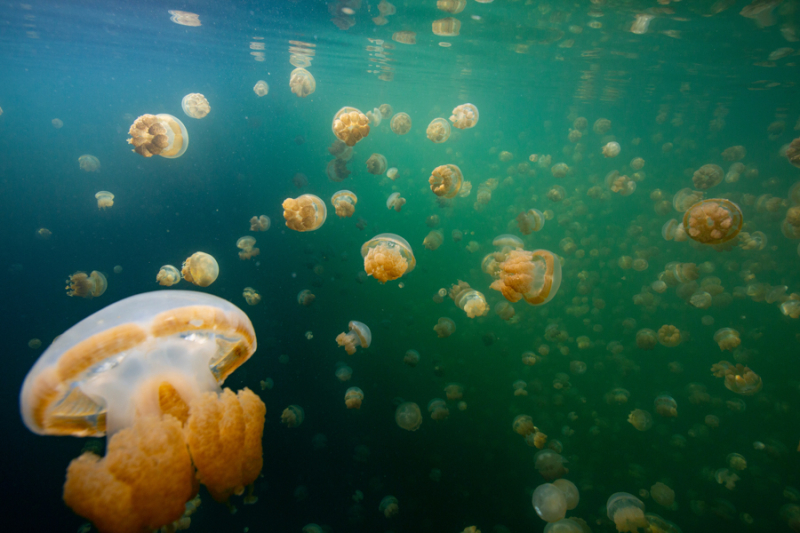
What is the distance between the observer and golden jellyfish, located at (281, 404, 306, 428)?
6.86 metres

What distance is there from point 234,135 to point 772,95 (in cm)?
2096

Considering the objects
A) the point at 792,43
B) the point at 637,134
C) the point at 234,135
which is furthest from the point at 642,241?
the point at 637,134

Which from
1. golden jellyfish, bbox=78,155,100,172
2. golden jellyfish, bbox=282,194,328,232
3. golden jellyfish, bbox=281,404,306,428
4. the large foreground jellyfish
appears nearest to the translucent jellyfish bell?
the large foreground jellyfish

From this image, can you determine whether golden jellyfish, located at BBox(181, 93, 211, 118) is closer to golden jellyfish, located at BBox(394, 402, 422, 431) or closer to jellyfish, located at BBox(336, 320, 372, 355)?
jellyfish, located at BBox(336, 320, 372, 355)

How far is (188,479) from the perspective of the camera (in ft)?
4.67

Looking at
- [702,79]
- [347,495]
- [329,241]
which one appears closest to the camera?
[347,495]

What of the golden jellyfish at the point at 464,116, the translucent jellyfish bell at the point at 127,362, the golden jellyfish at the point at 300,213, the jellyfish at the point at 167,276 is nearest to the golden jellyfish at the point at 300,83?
the golden jellyfish at the point at 464,116

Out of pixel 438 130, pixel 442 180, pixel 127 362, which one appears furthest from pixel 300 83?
pixel 127 362

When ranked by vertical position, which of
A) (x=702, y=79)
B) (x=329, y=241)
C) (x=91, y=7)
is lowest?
(x=329, y=241)

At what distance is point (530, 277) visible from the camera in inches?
134

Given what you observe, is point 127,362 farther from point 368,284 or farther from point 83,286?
point 368,284

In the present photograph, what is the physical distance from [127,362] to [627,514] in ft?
21.9

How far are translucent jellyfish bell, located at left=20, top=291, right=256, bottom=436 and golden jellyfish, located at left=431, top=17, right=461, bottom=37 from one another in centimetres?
838

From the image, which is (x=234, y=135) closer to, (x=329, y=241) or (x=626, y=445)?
(x=329, y=241)
